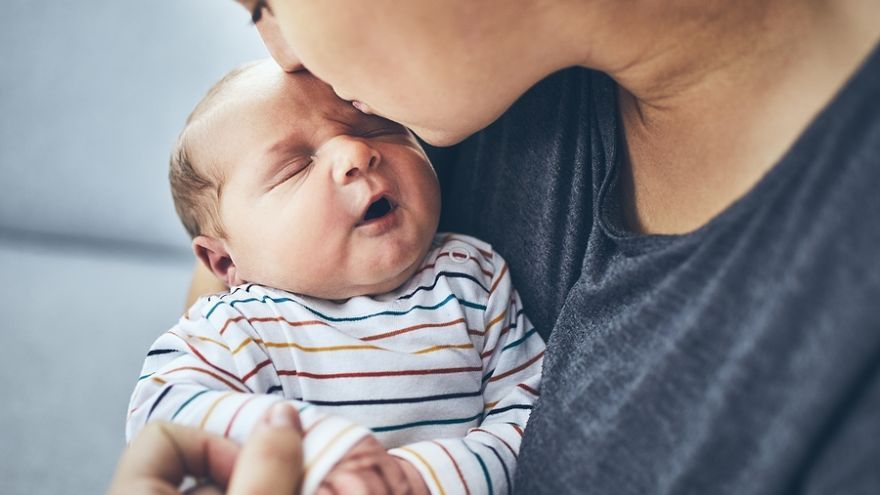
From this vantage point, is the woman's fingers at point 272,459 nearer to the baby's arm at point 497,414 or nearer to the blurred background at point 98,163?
the baby's arm at point 497,414

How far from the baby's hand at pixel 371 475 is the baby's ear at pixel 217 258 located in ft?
1.30

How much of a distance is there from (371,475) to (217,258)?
1.55 feet

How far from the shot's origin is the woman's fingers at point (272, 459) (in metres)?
0.61

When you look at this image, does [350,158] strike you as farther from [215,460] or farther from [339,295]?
[215,460]

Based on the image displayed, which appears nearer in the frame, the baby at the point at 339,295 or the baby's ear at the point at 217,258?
the baby at the point at 339,295

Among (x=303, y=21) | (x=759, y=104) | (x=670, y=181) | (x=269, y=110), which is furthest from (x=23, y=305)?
(x=759, y=104)

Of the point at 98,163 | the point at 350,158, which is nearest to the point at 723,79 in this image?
the point at 350,158

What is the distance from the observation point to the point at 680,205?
78cm

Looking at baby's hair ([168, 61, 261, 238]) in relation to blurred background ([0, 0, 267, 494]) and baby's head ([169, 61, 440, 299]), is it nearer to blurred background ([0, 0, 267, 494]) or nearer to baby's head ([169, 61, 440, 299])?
baby's head ([169, 61, 440, 299])

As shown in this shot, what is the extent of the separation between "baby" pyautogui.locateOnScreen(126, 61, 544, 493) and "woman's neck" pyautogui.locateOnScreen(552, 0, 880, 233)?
0.86 ft

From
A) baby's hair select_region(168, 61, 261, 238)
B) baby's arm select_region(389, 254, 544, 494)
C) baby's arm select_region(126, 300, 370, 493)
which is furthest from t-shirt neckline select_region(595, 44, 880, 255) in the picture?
baby's hair select_region(168, 61, 261, 238)

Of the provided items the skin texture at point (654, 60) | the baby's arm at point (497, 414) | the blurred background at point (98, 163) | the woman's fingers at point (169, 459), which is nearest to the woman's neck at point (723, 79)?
the skin texture at point (654, 60)

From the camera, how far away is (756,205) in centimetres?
61

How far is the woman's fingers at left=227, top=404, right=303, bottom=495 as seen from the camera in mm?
612
